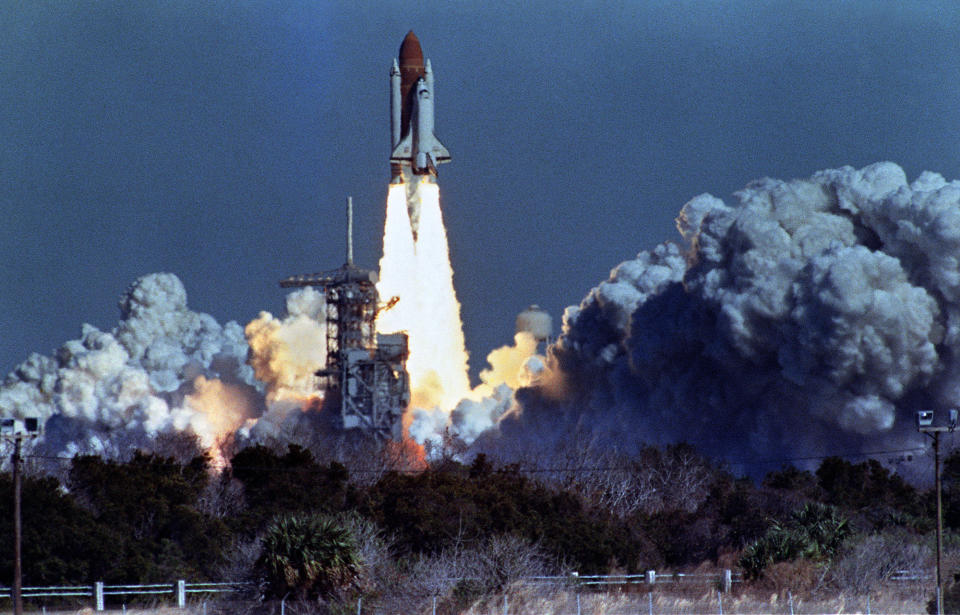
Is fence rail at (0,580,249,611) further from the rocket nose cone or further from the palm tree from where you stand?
the rocket nose cone

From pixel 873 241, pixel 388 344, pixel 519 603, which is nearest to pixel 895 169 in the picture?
pixel 873 241

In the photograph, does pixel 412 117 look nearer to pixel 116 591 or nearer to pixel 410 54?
pixel 410 54

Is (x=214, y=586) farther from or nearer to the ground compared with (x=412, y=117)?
nearer to the ground

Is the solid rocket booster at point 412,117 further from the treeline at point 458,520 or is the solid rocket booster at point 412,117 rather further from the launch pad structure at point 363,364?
the treeline at point 458,520

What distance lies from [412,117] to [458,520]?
4784 cm

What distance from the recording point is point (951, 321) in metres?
79.6

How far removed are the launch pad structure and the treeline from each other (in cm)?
2550

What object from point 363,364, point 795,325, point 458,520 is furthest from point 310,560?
point 363,364

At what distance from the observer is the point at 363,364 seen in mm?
101312

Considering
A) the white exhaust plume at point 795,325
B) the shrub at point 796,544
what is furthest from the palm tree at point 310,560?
the white exhaust plume at point 795,325

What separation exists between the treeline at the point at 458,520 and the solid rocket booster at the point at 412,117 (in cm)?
2893

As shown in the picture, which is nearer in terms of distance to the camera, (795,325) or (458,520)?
(458,520)

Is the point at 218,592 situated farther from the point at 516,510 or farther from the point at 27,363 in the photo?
the point at 27,363

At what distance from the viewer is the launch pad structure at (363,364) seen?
10131 centimetres
